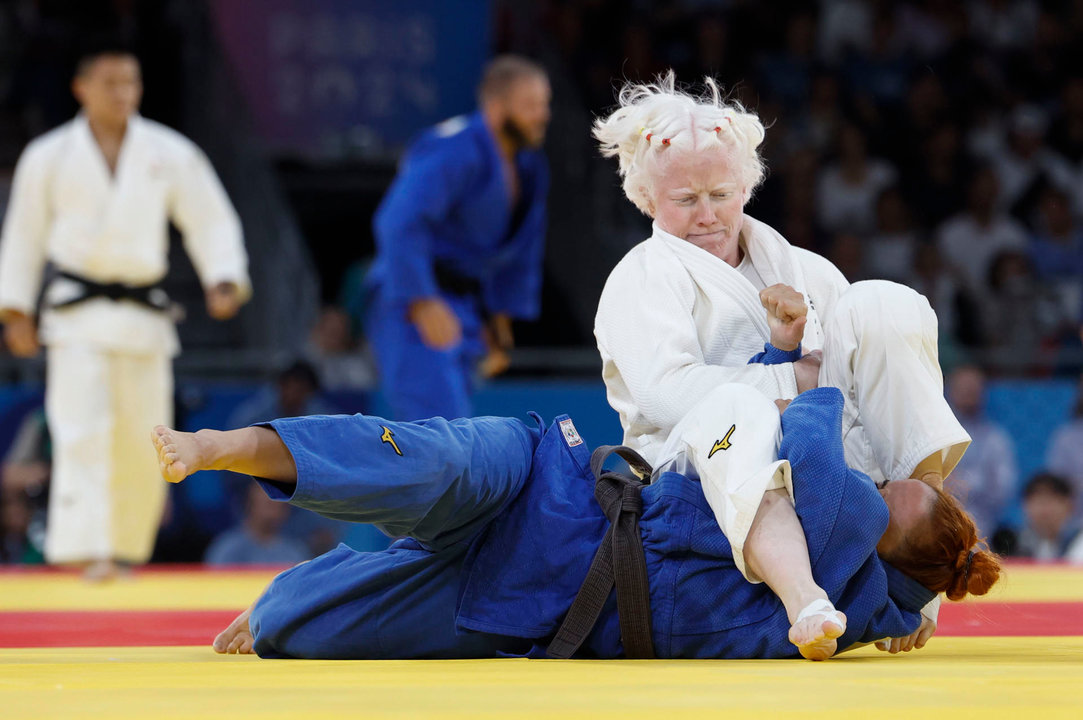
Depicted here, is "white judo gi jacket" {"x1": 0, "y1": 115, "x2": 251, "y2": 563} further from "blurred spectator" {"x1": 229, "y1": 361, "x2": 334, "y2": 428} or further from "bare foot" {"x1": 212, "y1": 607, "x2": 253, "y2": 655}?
"bare foot" {"x1": 212, "y1": 607, "x2": 253, "y2": 655}

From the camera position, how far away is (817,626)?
213 centimetres

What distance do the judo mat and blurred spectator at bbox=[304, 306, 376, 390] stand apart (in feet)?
Result: 13.0

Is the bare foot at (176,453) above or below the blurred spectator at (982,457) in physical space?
above

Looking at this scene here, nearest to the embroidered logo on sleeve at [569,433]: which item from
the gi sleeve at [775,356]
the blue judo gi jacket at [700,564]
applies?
the blue judo gi jacket at [700,564]

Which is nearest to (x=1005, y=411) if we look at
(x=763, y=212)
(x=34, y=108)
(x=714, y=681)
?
(x=763, y=212)

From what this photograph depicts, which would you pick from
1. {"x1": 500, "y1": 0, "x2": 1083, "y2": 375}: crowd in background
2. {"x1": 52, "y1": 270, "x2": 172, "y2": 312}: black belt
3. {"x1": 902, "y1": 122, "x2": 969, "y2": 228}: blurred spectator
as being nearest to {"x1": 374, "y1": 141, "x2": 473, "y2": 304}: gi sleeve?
{"x1": 52, "y1": 270, "x2": 172, "y2": 312}: black belt

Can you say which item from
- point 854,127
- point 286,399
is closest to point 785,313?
point 286,399

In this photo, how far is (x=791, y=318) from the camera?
252 centimetres

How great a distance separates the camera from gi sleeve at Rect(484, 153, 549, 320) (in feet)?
19.0

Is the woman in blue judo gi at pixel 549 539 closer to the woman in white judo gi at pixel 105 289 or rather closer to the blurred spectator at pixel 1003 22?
the woman in white judo gi at pixel 105 289

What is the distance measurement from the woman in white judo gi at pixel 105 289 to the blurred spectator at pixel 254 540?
0.80 metres

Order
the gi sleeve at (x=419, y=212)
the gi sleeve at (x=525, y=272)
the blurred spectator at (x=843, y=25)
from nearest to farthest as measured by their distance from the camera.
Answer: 1. the gi sleeve at (x=419, y=212)
2. the gi sleeve at (x=525, y=272)
3. the blurred spectator at (x=843, y=25)

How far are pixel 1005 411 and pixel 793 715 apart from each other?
17.0 ft

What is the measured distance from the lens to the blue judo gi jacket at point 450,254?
17.8 feet
